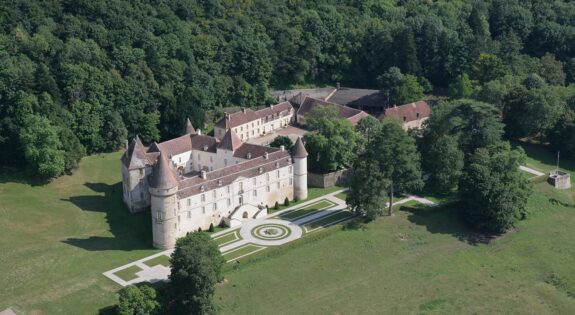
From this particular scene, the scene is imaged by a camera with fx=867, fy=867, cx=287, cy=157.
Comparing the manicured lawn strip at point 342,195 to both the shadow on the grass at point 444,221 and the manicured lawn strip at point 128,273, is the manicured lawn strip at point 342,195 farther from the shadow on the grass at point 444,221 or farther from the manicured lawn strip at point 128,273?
the manicured lawn strip at point 128,273

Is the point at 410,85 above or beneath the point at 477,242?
above

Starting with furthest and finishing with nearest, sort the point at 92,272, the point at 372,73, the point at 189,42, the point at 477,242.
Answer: the point at 372,73 → the point at 189,42 → the point at 477,242 → the point at 92,272

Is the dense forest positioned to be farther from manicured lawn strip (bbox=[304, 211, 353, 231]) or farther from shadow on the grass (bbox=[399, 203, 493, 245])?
manicured lawn strip (bbox=[304, 211, 353, 231])

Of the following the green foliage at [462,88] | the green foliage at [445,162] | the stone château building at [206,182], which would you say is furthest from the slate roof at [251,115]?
the green foliage at [445,162]

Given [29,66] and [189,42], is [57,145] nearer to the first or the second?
[29,66]

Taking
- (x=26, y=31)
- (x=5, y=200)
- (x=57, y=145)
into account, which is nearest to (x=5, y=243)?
(x=5, y=200)

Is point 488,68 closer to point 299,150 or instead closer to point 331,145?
point 331,145
